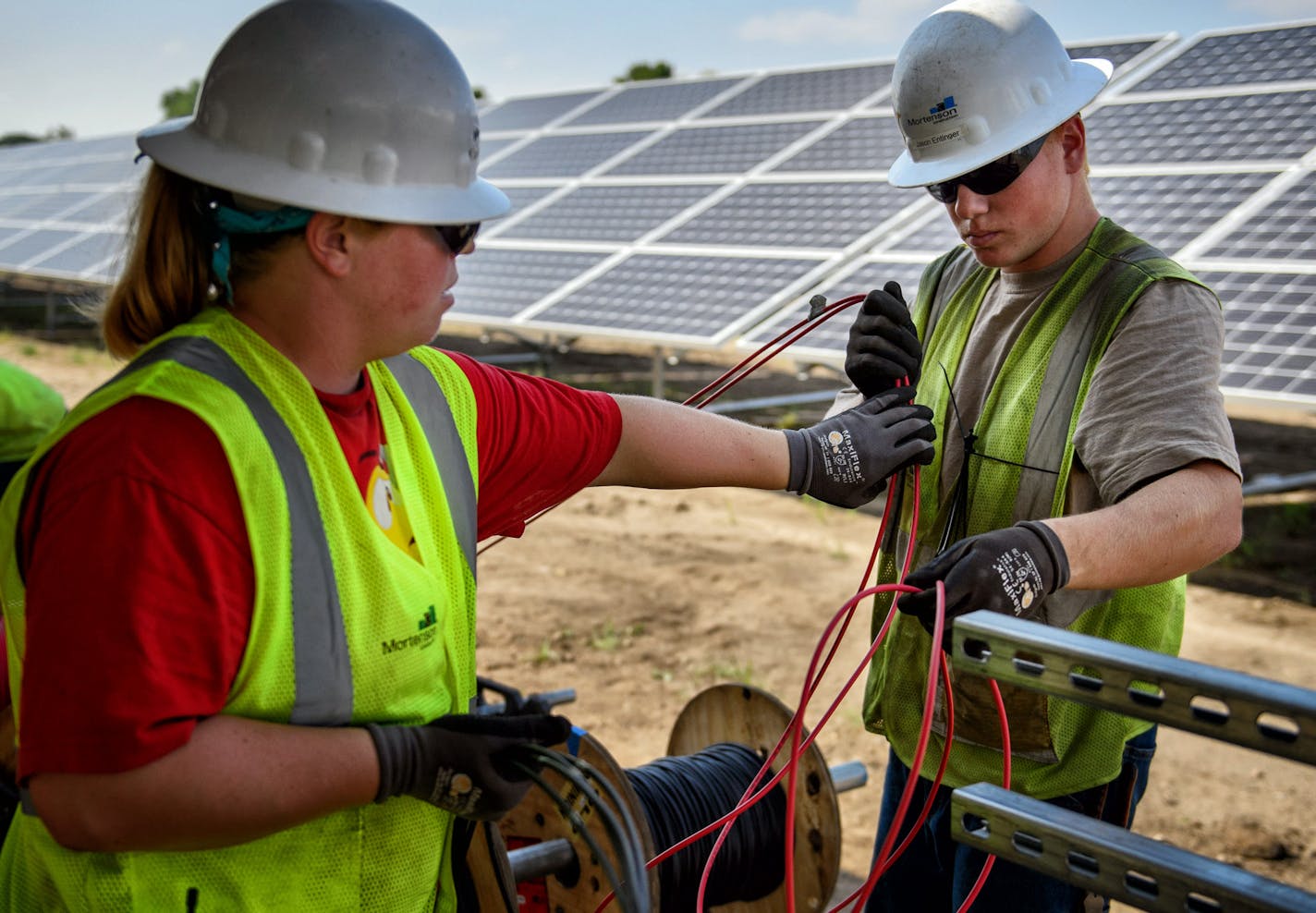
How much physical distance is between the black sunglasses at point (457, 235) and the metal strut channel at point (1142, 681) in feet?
3.07

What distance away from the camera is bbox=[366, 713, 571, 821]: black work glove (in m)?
1.67

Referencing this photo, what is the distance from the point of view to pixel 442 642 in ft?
6.15

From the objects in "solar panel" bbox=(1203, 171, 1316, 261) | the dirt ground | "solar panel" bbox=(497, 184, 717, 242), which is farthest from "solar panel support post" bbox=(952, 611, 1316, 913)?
"solar panel" bbox=(497, 184, 717, 242)

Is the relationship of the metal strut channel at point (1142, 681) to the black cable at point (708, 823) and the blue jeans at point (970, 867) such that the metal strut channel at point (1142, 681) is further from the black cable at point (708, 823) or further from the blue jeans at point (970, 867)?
the black cable at point (708, 823)

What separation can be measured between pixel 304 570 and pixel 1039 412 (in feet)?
4.78

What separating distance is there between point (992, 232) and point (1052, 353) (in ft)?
0.91

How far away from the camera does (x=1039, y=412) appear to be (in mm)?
2381

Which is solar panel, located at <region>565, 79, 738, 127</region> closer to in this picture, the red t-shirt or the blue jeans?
the blue jeans

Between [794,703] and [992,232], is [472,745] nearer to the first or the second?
[992,232]

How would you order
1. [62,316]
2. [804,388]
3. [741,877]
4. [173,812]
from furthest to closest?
[62,316] < [804,388] < [741,877] < [173,812]

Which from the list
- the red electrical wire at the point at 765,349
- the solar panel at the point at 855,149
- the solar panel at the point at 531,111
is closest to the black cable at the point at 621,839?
the red electrical wire at the point at 765,349

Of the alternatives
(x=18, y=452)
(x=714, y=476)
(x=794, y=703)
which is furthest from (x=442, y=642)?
(x=794, y=703)

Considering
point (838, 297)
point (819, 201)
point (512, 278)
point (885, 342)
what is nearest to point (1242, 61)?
point (819, 201)

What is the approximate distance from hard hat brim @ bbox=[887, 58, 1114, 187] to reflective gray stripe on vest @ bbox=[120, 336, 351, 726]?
1.47 metres
